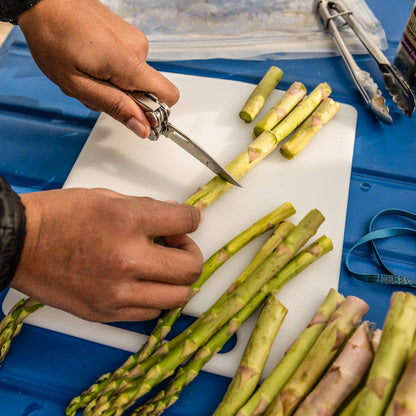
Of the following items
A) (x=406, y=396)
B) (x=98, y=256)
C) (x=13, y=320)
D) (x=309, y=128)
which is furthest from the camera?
(x=309, y=128)

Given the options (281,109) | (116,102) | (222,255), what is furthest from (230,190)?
(116,102)

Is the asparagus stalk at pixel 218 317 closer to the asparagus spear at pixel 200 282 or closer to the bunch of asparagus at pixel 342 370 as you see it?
the asparagus spear at pixel 200 282

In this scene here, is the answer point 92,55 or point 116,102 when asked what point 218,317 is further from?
point 92,55

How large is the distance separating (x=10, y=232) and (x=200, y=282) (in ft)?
2.41

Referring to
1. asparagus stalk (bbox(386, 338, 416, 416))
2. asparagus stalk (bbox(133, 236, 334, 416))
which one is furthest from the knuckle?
asparagus stalk (bbox(386, 338, 416, 416))

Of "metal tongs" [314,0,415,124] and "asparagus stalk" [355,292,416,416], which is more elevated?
"metal tongs" [314,0,415,124]

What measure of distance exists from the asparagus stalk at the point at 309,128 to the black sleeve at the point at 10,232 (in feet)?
3.91

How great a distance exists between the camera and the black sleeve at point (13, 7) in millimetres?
1907

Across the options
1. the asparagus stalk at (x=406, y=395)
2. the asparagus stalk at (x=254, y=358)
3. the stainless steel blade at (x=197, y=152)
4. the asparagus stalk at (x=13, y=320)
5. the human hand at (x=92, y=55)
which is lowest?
the asparagus stalk at (x=13, y=320)

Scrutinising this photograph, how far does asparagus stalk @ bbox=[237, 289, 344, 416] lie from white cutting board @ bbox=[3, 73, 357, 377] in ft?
0.31

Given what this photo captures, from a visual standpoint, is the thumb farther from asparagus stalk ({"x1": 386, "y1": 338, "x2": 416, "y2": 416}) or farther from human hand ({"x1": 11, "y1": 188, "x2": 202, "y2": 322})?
asparagus stalk ({"x1": 386, "y1": 338, "x2": 416, "y2": 416})

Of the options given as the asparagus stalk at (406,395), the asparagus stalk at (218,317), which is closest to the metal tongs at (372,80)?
the asparagus stalk at (218,317)

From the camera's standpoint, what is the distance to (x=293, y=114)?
7.19 feet

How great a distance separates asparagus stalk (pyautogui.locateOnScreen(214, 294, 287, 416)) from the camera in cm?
156
